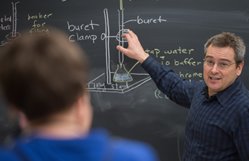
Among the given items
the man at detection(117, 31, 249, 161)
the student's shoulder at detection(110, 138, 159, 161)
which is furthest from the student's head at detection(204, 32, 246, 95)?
the student's shoulder at detection(110, 138, 159, 161)

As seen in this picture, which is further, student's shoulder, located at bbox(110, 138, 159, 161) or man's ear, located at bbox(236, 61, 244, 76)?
man's ear, located at bbox(236, 61, 244, 76)

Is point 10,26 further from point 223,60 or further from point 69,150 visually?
point 69,150

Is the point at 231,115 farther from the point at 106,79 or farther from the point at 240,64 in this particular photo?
the point at 106,79

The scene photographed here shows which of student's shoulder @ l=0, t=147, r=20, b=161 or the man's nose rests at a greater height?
the man's nose

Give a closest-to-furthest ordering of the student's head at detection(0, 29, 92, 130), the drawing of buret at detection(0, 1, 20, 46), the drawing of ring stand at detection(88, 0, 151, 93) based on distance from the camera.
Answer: the student's head at detection(0, 29, 92, 130)
the drawing of ring stand at detection(88, 0, 151, 93)
the drawing of buret at detection(0, 1, 20, 46)

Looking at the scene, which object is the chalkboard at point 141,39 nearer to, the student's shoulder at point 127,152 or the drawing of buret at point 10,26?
the drawing of buret at point 10,26

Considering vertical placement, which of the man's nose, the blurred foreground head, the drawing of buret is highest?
the drawing of buret

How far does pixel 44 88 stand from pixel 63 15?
1.78m

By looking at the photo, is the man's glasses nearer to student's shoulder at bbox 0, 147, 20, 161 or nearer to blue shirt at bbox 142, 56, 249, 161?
blue shirt at bbox 142, 56, 249, 161

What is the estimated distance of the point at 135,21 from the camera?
2305 millimetres

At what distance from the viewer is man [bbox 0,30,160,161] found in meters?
0.77

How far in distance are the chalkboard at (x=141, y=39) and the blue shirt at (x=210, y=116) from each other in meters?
0.11

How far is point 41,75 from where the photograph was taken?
2.52 ft

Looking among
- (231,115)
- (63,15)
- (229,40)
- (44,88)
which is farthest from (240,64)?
(44,88)
